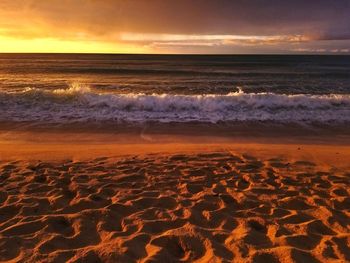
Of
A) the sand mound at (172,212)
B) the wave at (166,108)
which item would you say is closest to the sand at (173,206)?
the sand mound at (172,212)

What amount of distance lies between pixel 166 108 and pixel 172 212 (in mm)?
8749

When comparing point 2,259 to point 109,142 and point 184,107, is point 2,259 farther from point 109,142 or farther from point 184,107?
point 184,107

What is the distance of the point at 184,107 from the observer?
1294 centimetres

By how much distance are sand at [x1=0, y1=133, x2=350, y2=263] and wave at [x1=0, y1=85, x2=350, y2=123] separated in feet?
13.6

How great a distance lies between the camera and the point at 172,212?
14.1 ft

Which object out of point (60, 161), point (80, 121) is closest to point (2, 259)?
point (60, 161)

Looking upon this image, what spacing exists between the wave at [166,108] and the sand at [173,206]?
4.14 meters

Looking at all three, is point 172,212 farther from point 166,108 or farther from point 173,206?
point 166,108

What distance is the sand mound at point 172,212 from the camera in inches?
135

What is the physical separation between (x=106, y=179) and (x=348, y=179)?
13.3ft

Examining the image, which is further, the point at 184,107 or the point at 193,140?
the point at 184,107

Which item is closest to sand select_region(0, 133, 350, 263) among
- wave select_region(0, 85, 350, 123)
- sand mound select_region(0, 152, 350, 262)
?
sand mound select_region(0, 152, 350, 262)

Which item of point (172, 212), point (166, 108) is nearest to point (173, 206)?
point (172, 212)

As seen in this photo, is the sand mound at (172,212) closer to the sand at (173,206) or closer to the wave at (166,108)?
the sand at (173,206)
